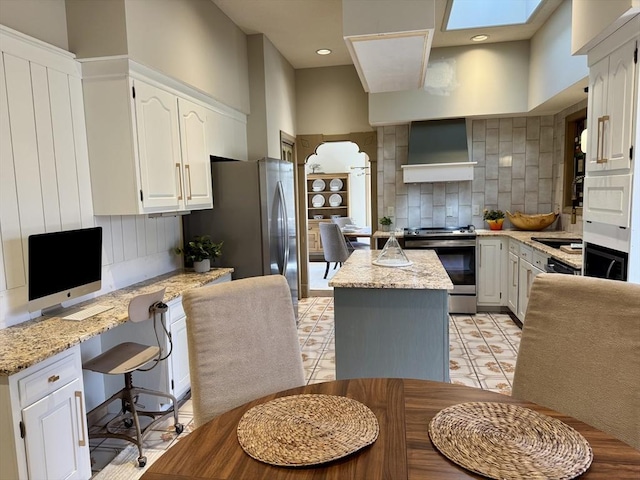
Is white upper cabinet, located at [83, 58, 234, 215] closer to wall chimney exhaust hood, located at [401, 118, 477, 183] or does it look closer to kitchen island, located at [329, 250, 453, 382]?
kitchen island, located at [329, 250, 453, 382]

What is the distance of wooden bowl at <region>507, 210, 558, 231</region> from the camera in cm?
472

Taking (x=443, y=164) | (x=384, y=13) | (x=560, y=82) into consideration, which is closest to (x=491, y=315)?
(x=443, y=164)

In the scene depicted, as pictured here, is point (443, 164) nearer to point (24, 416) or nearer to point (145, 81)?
point (145, 81)

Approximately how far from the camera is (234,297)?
153 cm

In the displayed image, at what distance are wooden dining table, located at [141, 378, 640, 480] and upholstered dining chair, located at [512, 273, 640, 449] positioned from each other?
0.70 ft

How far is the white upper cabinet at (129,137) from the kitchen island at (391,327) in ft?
4.33

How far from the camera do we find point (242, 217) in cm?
365

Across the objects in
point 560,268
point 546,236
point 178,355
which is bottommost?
point 178,355

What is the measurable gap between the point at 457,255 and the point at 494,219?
741 millimetres

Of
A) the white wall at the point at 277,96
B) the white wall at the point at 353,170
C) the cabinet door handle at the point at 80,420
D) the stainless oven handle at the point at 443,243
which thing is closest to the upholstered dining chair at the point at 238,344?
the cabinet door handle at the point at 80,420

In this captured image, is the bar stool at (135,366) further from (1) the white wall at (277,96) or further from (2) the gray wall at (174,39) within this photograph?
(1) the white wall at (277,96)

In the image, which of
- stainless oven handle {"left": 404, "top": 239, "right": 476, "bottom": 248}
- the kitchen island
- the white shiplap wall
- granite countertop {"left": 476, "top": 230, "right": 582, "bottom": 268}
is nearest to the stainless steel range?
stainless oven handle {"left": 404, "top": 239, "right": 476, "bottom": 248}

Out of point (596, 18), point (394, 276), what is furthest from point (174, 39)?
point (596, 18)

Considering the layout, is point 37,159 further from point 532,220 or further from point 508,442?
point 532,220
